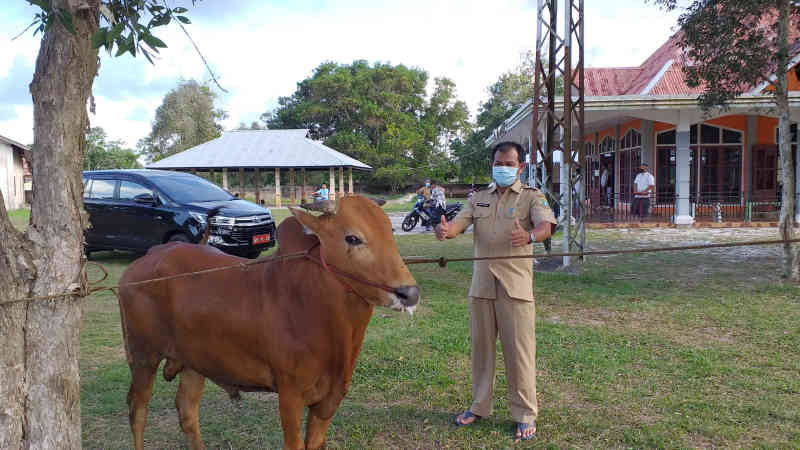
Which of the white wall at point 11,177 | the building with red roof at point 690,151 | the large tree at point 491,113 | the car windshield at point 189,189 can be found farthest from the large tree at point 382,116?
the car windshield at point 189,189

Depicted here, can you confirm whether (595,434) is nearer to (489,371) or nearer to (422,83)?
(489,371)

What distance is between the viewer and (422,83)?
151 feet

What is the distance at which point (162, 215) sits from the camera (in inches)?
383

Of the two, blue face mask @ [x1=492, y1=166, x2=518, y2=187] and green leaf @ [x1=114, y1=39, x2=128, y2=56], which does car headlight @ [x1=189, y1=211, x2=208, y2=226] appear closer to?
blue face mask @ [x1=492, y1=166, x2=518, y2=187]

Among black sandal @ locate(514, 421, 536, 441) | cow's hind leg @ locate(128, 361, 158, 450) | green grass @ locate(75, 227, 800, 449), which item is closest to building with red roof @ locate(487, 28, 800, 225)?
green grass @ locate(75, 227, 800, 449)

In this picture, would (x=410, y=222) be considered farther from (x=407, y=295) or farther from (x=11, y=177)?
(x=11, y=177)

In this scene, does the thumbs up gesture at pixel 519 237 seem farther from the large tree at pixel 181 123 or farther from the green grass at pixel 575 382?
the large tree at pixel 181 123

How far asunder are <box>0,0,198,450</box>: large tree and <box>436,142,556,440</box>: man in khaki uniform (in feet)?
6.78

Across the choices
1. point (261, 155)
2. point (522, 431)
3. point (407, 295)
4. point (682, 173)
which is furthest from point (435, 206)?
point (261, 155)

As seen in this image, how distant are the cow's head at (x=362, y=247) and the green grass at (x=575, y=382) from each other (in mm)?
1491

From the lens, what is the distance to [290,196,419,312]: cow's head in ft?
8.19

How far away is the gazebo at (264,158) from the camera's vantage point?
97.8 feet

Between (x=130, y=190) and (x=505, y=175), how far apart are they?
865 centimetres

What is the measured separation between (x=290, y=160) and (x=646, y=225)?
19.6 metres
